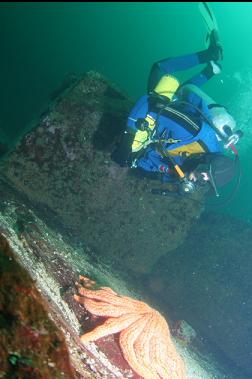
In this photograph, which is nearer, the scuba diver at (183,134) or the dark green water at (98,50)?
the scuba diver at (183,134)

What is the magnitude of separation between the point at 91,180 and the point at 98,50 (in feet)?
121

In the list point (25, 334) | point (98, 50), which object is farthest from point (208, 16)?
point (98, 50)

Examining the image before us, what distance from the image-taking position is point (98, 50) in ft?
127

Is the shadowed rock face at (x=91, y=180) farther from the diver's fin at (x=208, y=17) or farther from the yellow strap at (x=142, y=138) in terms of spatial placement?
the diver's fin at (x=208, y=17)

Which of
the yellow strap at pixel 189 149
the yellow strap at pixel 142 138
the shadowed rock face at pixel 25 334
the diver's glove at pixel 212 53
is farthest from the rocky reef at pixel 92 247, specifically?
the diver's glove at pixel 212 53

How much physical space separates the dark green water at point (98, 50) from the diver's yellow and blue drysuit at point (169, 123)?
2662mm

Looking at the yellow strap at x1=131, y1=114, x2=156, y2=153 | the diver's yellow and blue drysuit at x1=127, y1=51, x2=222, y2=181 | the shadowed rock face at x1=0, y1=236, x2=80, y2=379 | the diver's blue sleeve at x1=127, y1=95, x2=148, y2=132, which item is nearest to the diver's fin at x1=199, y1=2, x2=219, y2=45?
the diver's yellow and blue drysuit at x1=127, y1=51, x2=222, y2=181

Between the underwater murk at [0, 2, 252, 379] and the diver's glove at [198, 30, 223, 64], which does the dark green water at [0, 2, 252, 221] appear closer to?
the underwater murk at [0, 2, 252, 379]

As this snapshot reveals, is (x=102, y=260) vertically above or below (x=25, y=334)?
below

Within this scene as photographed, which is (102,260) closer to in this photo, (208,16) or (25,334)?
(25,334)

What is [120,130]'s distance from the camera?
6.14 metres

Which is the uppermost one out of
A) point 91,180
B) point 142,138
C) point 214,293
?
point 142,138

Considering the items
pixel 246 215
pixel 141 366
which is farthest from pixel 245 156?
pixel 141 366

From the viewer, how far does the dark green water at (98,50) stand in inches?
702
